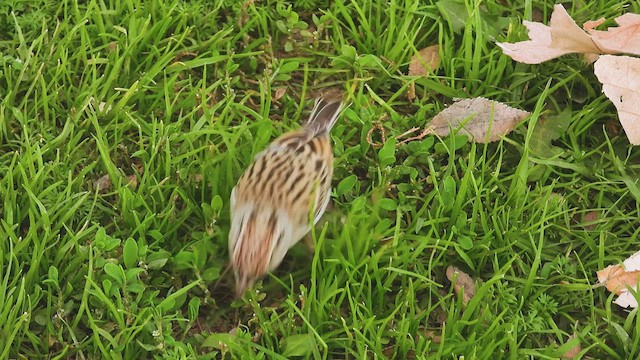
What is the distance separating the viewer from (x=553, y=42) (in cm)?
479

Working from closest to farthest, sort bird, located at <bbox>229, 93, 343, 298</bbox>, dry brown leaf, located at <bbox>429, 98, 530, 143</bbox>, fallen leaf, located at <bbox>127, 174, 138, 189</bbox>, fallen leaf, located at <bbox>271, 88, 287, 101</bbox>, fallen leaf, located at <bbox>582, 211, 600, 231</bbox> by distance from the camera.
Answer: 1. bird, located at <bbox>229, 93, 343, 298</bbox>
2. fallen leaf, located at <bbox>127, 174, 138, 189</bbox>
3. fallen leaf, located at <bbox>582, 211, 600, 231</bbox>
4. dry brown leaf, located at <bbox>429, 98, 530, 143</bbox>
5. fallen leaf, located at <bbox>271, 88, 287, 101</bbox>

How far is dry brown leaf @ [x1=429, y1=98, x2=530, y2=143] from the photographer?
4676 mm

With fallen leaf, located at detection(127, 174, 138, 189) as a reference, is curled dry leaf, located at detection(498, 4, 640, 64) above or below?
above

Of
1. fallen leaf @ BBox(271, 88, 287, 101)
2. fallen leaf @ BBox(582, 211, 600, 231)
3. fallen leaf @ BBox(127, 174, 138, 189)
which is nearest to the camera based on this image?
fallen leaf @ BBox(127, 174, 138, 189)

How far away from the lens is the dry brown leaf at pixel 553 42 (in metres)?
4.71

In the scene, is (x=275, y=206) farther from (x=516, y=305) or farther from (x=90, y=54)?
(x=90, y=54)

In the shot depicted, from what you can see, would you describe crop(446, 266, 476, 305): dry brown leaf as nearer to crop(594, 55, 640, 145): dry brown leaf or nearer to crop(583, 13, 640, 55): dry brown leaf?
crop(594, 55, 640, 145): dry brown leaf

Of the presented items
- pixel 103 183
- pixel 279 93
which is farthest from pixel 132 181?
pixel 279 93

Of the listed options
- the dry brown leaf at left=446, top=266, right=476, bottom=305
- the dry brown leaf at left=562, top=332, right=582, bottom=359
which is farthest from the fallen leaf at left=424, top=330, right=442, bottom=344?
the dry brown leaf at left=562, top=332, right=582, bottom=359

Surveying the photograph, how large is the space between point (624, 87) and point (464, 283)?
1.33m

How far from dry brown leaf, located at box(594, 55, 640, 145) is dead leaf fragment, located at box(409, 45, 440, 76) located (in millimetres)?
873

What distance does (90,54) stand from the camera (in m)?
4.89

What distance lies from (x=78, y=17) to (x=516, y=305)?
9.07 feet

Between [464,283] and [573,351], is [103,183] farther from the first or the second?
[573,351]
